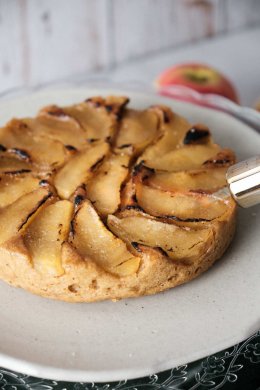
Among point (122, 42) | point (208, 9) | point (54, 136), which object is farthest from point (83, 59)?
point (54, 136)

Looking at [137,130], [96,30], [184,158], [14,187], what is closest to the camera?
[14,187]

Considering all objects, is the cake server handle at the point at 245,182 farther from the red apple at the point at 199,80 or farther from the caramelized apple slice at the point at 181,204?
the red apple at the point at 199,80

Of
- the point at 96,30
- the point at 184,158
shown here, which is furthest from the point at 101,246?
the point at 96,30

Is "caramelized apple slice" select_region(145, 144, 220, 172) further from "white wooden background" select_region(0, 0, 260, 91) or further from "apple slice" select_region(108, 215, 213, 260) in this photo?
"white wooden background" select_region(0, 0, 260, 91)

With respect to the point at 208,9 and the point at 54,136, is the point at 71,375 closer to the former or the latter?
the point at 54,136

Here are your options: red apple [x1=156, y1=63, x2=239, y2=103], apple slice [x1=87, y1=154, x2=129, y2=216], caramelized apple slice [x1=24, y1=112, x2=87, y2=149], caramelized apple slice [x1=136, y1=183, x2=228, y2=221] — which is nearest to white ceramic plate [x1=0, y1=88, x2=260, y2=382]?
caramelized apple slice [x1=136, y1=183, x2=228, y2=221]

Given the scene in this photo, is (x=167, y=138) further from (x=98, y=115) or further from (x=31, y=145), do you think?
(x=31, y=145)
